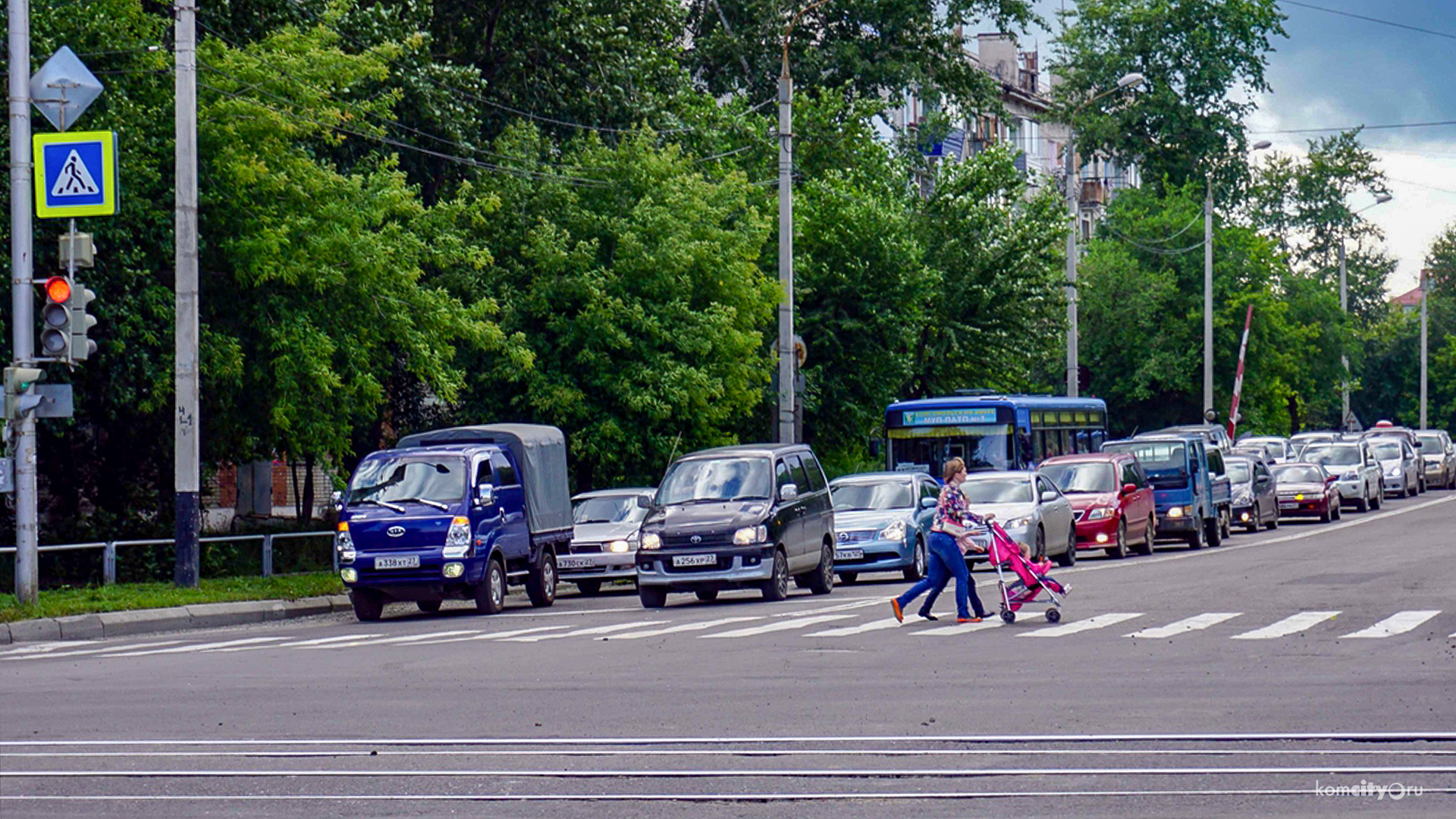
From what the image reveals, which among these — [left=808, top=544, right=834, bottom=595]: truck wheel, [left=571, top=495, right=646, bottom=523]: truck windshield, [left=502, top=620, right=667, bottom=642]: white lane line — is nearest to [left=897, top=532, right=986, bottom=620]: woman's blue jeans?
[left=502, top=620, right=667, bottom=642]: white lane line

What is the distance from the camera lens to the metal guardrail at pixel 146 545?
81.5 feet

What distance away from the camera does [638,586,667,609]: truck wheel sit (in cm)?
2412

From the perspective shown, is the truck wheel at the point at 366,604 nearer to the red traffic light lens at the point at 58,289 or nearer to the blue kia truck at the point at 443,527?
the blue kia truck at the point at 443,527

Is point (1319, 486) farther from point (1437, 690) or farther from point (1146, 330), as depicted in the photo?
point (1437, 690)

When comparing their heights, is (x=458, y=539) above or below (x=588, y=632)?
above

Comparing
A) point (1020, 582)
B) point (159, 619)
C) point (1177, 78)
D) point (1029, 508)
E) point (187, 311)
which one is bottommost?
point (159, 619)

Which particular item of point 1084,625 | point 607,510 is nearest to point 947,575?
point 1084,625

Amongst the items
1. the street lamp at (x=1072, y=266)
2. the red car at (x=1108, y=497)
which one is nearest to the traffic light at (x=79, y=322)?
the red car at (x=1108, y=497)

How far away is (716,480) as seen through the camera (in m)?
24.9

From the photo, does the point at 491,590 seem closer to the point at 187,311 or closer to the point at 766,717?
the point at 187,311

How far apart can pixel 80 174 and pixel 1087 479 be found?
1871cm

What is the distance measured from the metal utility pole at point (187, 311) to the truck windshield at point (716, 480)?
20.0 ft

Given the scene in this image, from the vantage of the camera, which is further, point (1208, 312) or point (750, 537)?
point (1208, 312)

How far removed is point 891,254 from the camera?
138 feet
